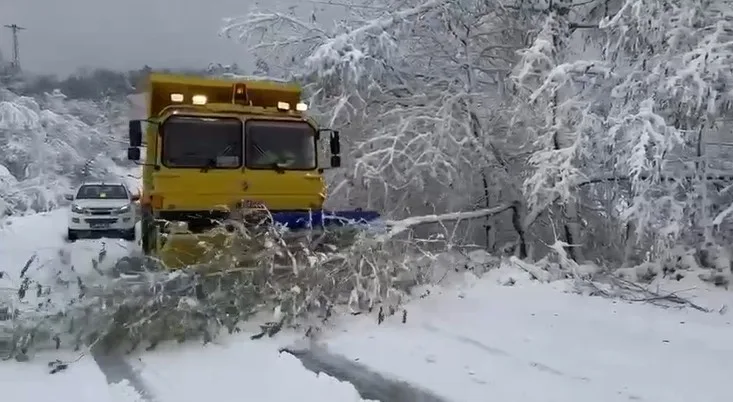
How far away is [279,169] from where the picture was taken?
32.5 feet

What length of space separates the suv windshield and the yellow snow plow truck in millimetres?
10527

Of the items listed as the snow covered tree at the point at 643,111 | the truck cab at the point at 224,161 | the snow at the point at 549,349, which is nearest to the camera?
the snow at the point at 549,349

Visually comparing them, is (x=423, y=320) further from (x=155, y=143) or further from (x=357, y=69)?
(x=357, y=69)

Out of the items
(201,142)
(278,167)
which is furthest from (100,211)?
(278,167)

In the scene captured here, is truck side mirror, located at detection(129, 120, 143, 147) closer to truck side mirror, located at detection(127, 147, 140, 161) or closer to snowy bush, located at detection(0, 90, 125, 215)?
truck side mirror, located at detection(127, 147, 140, 161)

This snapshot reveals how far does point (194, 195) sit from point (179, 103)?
1.58 meters

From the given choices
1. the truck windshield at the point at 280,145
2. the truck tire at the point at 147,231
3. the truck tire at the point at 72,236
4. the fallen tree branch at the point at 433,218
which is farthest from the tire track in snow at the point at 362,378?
the truck tire at the point at 72,236

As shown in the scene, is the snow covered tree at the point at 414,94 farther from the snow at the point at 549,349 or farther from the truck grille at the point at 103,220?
the truck grille at the point at 103,220

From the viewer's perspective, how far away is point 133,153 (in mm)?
10031

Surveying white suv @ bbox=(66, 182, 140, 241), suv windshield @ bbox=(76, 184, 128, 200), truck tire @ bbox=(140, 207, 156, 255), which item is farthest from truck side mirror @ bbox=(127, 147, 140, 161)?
suv windshield @ bbox=(76, 184, 128, 200)

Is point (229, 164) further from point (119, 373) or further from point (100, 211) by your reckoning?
point (100, 211)

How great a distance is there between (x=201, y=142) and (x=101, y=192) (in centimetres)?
1223

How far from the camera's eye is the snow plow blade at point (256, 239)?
7758mm

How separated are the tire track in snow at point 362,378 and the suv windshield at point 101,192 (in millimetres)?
14795
